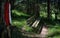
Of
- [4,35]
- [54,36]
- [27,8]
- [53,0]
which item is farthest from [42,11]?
[4,35]

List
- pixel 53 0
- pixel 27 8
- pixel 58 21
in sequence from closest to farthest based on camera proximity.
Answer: pixel 58 21
pixel 27 8
pixel 53 0

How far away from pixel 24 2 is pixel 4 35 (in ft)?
44.4

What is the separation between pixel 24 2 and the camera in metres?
20.7

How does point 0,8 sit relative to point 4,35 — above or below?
above

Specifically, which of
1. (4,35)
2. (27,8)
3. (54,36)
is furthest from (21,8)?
(4,35)

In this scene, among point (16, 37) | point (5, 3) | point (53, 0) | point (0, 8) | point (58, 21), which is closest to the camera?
point (0, 8)

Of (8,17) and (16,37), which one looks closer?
(8,17)

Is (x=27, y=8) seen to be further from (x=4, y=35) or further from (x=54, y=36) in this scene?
(x=4, y=35)

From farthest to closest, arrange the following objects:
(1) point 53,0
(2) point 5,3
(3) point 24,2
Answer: (1) point 53,0 < (3) point 24,2 < (2) point 5,3

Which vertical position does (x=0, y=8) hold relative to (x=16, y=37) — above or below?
above

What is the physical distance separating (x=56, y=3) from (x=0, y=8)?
15.3 m

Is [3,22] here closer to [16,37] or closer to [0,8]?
[0,8]

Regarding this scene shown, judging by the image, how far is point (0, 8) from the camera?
6.66 metres

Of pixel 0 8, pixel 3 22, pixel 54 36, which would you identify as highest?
pixel 0 8
